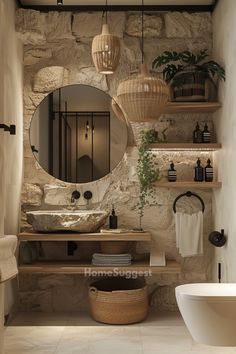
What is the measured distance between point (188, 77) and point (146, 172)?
87 centimetres

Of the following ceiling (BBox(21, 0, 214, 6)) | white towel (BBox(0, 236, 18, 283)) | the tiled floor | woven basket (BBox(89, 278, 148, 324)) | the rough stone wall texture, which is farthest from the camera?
the rough stone wall texture

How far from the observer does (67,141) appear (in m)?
4.56

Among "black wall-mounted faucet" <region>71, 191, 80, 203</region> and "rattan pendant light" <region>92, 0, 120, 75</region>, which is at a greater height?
"rattan pendant light" <region>92, 0, 120, 75</region>

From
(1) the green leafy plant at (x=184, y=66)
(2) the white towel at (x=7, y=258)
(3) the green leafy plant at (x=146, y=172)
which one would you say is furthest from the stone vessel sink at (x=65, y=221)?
(2) the white towel at (x=7, y=258)

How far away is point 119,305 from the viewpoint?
4.01m

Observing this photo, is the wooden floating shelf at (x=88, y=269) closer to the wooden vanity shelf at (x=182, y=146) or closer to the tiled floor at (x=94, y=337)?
the tiled floor at (x=94, y=337)

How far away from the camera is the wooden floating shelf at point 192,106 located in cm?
418

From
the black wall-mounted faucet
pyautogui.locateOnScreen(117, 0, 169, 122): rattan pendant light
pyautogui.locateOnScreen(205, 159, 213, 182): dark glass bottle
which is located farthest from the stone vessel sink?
pyautogui.locateOnScreen(205, 159, 213, 182): dark glass bottle

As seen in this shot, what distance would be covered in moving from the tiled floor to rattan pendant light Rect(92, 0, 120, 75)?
200 cm

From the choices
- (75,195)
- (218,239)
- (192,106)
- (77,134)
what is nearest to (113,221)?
(75,195)

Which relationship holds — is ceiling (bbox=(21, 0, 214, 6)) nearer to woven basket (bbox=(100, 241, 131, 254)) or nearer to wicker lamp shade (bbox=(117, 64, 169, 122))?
wicker lamp shade (bbox=(117, 64, 169, 122))

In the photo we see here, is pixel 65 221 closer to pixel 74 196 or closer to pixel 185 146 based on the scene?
pixel 74 196

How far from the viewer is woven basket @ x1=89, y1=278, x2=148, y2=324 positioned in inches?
158

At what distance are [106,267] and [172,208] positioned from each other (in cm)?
84
